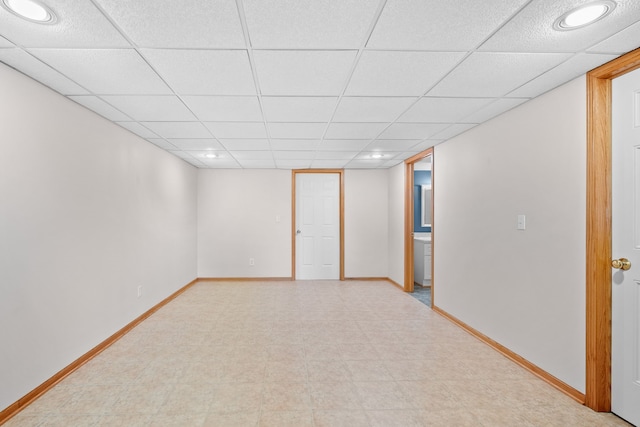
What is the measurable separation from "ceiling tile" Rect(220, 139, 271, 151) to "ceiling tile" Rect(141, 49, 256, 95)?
143 cm

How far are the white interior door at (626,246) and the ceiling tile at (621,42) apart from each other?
8.3 inches

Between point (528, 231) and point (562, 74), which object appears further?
point (528, 231)

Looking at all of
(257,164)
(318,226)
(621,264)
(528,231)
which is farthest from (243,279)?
(621,264)

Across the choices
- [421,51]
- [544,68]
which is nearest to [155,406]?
[421,51]

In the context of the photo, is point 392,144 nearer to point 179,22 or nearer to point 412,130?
point 412,130

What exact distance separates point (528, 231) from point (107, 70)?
325cm

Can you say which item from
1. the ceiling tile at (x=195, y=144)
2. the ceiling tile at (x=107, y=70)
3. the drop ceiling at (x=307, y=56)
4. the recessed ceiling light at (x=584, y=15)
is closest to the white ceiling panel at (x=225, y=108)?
the drop ceiling at (x=307, y=56)

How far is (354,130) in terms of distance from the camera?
11.2 ft

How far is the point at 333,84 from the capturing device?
88.2 inches

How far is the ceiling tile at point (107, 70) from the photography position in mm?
1851

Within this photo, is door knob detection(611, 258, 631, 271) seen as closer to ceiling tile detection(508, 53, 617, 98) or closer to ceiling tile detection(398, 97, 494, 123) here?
ceiling tile detection(508, 53, 617, 98)

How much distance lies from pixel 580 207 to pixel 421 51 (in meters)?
1.50

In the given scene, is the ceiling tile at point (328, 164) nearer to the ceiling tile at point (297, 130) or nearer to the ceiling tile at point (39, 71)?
the ceiling tile at point (297, 130)

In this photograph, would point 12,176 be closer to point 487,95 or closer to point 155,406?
point 155,406
